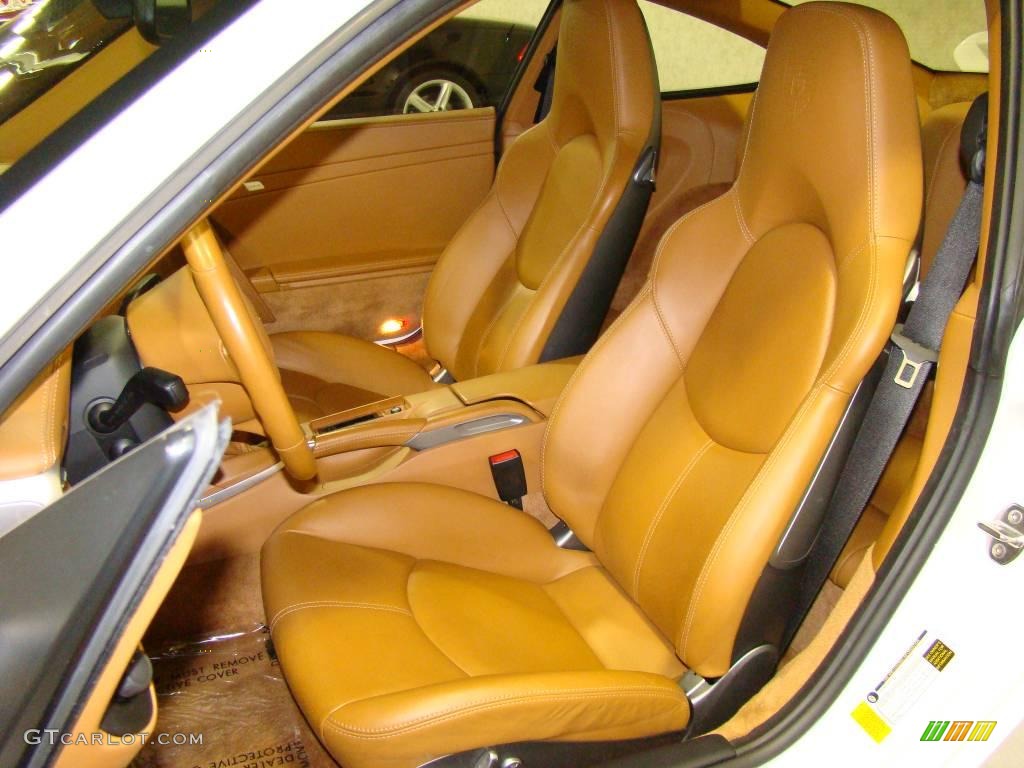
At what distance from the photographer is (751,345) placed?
1.21 meters

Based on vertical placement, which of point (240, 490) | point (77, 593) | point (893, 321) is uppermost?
point (893, 321)

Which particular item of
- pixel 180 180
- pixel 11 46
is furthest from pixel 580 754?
pixel 11 46

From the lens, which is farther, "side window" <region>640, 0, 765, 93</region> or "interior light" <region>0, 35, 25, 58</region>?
"side window" <region>640, 0, 765, 93</region>

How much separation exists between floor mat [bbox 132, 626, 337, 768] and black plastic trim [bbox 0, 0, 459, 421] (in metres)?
0.89

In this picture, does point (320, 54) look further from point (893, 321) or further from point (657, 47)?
point (657, 47)

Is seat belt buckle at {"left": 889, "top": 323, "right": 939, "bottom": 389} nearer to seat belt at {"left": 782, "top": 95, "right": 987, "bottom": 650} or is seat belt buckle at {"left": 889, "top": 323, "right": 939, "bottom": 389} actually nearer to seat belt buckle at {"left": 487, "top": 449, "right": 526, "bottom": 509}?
seat belt at {"left": 782, "top": 95, "right": 987, "bottom": 650}

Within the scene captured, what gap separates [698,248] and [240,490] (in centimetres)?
90

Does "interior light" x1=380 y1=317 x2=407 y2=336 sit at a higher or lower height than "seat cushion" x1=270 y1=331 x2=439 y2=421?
lower

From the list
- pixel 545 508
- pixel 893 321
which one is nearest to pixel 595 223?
pixel 545 508

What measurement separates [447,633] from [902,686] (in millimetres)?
629

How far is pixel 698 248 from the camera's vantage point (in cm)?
134

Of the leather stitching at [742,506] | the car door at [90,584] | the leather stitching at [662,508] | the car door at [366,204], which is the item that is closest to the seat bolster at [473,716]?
the leather stitching at [742,506]

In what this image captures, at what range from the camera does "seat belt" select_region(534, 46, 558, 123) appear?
2357mm

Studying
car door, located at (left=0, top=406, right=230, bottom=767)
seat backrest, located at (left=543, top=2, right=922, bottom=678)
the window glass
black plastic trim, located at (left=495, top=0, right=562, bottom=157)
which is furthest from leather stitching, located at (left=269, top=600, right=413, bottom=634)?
black plastic trim, located at (left=495, top=0, right=562, bottom=157)
